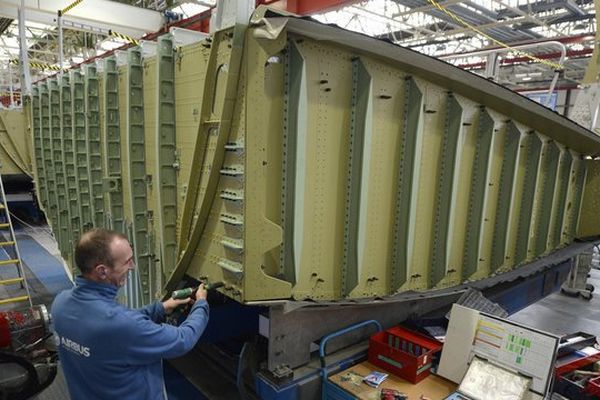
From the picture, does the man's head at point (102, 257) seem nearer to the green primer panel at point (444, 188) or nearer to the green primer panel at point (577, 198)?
the green primer panel at point (444, 188)

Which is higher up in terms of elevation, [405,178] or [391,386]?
[405,178]

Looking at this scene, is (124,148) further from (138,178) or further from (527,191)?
(527,191)

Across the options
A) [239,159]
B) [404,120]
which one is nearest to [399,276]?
[404,120]

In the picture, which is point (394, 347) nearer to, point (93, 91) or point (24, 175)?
point (93, 91)

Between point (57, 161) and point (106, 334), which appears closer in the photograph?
point (106, 334)

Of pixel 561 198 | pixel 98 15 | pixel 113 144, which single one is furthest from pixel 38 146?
pixel 561 198

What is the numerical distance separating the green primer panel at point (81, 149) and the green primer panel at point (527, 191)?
551 centimetres

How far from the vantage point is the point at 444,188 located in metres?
3.76

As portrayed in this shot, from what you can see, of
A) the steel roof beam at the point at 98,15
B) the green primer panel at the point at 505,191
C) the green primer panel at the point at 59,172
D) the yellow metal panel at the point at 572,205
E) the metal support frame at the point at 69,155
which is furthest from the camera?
the steel roof beam at the point at 98,15

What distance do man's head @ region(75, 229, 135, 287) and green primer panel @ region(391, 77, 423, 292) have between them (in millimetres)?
2272

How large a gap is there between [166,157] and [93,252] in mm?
1348

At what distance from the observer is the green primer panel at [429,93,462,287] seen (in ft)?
11.9

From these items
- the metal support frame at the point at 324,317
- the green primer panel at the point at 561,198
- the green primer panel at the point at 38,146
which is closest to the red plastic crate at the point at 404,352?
the metal support frame at the point at 324,317

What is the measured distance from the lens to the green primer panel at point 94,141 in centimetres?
461
